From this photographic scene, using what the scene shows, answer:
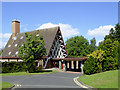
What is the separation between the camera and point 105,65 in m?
25.0

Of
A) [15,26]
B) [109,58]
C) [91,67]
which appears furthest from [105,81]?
[15,26]

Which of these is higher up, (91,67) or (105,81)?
(91,67)

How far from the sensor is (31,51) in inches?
1100

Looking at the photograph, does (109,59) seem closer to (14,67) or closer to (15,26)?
(14,67)

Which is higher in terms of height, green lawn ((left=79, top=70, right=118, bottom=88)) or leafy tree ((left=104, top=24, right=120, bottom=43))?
leafy tree ((left=104, top=24, right=120, bottom=43))

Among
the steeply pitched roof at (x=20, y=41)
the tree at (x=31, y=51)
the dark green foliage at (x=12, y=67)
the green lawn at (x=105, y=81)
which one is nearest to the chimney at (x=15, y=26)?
the steeply pitched roof at (x=20, y=41)

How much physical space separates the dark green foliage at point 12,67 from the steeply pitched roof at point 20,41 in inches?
323

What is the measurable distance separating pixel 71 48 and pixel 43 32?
57.6 feet

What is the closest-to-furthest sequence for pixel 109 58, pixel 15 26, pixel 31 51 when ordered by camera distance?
pixel 109 58
pixel 31 51
pixel 15 26

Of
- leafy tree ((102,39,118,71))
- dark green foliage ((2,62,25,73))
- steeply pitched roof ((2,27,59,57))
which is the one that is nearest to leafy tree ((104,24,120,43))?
leafy tree ((102,39,118,71))

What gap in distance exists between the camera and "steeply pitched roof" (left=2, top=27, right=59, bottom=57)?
39153 mm

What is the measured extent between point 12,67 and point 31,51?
5.33 metres

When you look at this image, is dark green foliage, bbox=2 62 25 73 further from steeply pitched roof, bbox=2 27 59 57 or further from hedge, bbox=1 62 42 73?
steeply pitched roof, bbox=2 27 59 57

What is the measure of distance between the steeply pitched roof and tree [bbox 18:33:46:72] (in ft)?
26.9
